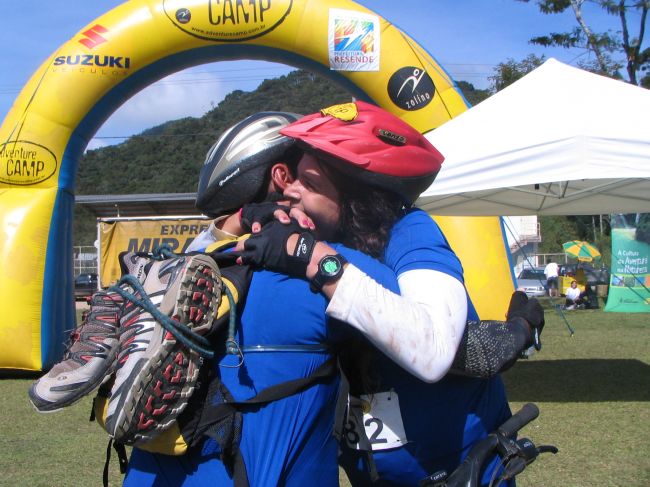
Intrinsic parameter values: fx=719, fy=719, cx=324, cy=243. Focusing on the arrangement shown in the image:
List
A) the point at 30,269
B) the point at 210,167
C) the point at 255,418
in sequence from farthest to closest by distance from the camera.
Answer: the point at 30,269 < the point at 210,167 < the point at 255,418

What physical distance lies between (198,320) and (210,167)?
0.64 meters

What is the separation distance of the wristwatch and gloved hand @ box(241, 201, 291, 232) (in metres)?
0.20

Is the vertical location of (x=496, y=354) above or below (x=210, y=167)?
below

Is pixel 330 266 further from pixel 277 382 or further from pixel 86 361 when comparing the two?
pixel 86 361

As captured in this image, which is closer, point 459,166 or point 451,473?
point 451,473

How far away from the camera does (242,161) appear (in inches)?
65.5

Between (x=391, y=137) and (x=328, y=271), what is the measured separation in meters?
0.38

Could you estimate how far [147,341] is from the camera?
124cm

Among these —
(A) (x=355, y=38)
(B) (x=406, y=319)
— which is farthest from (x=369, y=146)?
(A) (x=355, y=38)

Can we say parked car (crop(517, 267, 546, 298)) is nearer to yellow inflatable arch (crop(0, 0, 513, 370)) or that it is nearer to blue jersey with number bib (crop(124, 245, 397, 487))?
yellow inflatable arch (crop(0, 0, 513, 370))

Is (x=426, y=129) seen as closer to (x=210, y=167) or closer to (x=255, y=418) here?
(x=210, y=167)

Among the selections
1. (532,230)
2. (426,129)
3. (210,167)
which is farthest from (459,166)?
(532,230)

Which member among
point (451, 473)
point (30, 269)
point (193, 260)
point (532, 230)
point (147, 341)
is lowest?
point (532, 230)

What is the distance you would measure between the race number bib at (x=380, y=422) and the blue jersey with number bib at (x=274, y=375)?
21 cm
